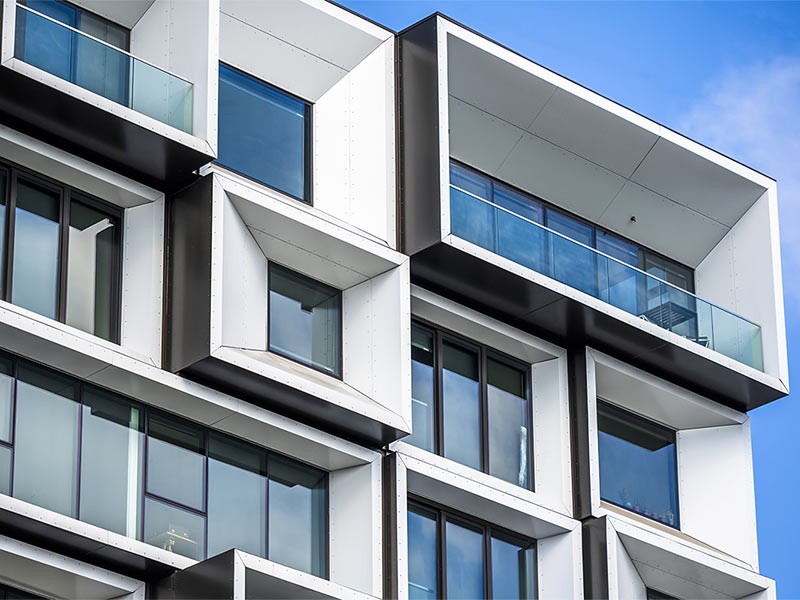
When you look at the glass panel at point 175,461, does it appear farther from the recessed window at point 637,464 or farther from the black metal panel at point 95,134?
the recessed window at point 637,464

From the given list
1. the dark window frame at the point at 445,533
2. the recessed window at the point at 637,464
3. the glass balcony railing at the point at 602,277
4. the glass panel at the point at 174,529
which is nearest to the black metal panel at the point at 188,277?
the glass panel at the point at 174,529

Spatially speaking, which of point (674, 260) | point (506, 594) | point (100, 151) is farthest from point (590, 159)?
point (100, 151)

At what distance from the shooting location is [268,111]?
35.4 m

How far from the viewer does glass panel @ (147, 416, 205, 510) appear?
3058 centimetres

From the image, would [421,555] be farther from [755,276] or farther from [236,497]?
[755,276]

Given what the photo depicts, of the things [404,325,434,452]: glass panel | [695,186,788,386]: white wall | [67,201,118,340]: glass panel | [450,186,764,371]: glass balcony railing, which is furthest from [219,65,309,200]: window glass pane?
[695,186,788,386]: white wall

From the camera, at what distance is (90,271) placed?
102 feet

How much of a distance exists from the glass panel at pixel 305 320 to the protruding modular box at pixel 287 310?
0.02 meters

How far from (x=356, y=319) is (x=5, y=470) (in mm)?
8125

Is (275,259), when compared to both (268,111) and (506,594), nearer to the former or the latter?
(268,111)

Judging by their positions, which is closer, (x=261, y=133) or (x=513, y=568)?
(x=261, y=133)

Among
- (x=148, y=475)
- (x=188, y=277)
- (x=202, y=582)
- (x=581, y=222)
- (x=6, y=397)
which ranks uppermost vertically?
(x=581, y=222)

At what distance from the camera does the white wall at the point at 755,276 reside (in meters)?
40.1

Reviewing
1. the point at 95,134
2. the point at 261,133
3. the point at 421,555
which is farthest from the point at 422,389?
the point at 95,134
